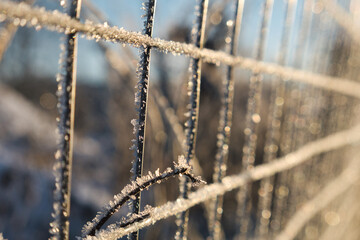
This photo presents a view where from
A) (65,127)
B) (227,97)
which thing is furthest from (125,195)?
(227,97)

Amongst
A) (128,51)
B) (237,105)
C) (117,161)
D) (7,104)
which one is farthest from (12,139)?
(128,51)

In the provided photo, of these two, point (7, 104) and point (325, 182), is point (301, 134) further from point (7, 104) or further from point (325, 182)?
point (7, 104)

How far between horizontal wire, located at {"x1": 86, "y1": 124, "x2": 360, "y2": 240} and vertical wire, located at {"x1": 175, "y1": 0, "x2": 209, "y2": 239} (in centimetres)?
5

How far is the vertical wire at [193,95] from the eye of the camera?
0.60m

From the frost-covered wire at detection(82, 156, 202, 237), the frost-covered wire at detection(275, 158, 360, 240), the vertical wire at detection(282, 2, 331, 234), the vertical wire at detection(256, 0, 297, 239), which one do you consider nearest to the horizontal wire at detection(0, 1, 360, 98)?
the frost-covered wire at detection(82, 156, 202, 237)

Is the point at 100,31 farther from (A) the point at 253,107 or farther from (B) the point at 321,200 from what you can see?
(B) the point at 321,200

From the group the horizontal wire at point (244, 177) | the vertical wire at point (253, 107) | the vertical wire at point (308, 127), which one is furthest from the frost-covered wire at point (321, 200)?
the vertical wire at point (253, 107)

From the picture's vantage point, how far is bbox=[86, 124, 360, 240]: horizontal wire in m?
0.51

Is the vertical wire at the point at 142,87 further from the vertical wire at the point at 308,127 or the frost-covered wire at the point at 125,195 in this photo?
the vertical wire at the point at 308,127

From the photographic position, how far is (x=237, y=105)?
369 cm

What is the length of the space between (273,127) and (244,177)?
323mm

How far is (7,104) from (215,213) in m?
5.52

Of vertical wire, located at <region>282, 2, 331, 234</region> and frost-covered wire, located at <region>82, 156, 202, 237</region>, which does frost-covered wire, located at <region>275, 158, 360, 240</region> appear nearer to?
vertical wire, located at <region>282, 2, 331, 234</region>

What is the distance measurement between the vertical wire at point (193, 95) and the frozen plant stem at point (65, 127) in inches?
11.0
